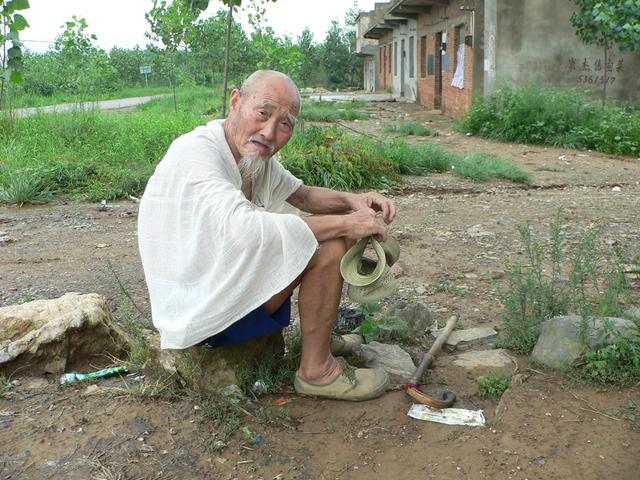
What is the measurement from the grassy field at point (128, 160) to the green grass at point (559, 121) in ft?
10.2

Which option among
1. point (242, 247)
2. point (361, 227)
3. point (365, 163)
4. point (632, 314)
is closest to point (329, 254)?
point (361, 227)

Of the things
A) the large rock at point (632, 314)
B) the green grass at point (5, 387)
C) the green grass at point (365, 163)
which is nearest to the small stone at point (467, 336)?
the large rock at point (632, 314)

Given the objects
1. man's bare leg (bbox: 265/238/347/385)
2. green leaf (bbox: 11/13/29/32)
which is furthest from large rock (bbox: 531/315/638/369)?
green leaf (bbox: 11/13/29/32)

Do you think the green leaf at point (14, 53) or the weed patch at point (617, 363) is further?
the green leaf at point (14, 53)

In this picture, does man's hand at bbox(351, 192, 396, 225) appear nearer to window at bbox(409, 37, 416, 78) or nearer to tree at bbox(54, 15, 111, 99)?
tree at bbox(54, 15, 111, 99)

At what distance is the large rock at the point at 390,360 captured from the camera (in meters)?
2.96

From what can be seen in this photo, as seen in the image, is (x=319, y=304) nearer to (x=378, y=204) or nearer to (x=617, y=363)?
(x=378, y=204)

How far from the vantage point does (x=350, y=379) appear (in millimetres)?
2719

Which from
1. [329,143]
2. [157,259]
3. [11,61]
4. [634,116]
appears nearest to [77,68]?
[329,143]

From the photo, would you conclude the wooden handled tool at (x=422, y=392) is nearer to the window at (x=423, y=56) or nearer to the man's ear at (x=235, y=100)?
the man's ear at (x=235, y=100)

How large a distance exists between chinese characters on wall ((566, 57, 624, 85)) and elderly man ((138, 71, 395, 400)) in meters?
12.9

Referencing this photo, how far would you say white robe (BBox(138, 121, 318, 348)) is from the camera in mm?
2297

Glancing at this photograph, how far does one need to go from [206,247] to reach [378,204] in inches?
34.2

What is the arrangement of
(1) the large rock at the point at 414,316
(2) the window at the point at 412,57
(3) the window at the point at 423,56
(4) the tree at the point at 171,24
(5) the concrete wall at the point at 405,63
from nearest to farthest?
(1) the large rock at the point at 414,316 < (4) the tree at the point at 171,24 < (3) the window at the point at 423,56 < (5) the concrete wall at the point at 405,63 < (2) the window at the point at 412,57
